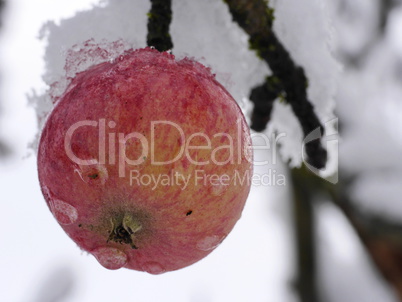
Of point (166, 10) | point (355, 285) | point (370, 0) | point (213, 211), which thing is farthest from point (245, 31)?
point (355, 285)

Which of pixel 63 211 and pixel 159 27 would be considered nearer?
pixel 63 211

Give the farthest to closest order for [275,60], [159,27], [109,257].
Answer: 1. [275,60]
2. [159,27]
3. [109,257]

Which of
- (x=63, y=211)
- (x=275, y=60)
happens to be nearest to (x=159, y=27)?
(x=275, y=60)

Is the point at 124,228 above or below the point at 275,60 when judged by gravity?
below

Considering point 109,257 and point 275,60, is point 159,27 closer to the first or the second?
point 275,60

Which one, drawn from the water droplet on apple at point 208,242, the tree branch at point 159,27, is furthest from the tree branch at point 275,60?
the water droplet on apple at point 208,242

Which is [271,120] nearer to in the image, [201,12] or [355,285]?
[201,12]
